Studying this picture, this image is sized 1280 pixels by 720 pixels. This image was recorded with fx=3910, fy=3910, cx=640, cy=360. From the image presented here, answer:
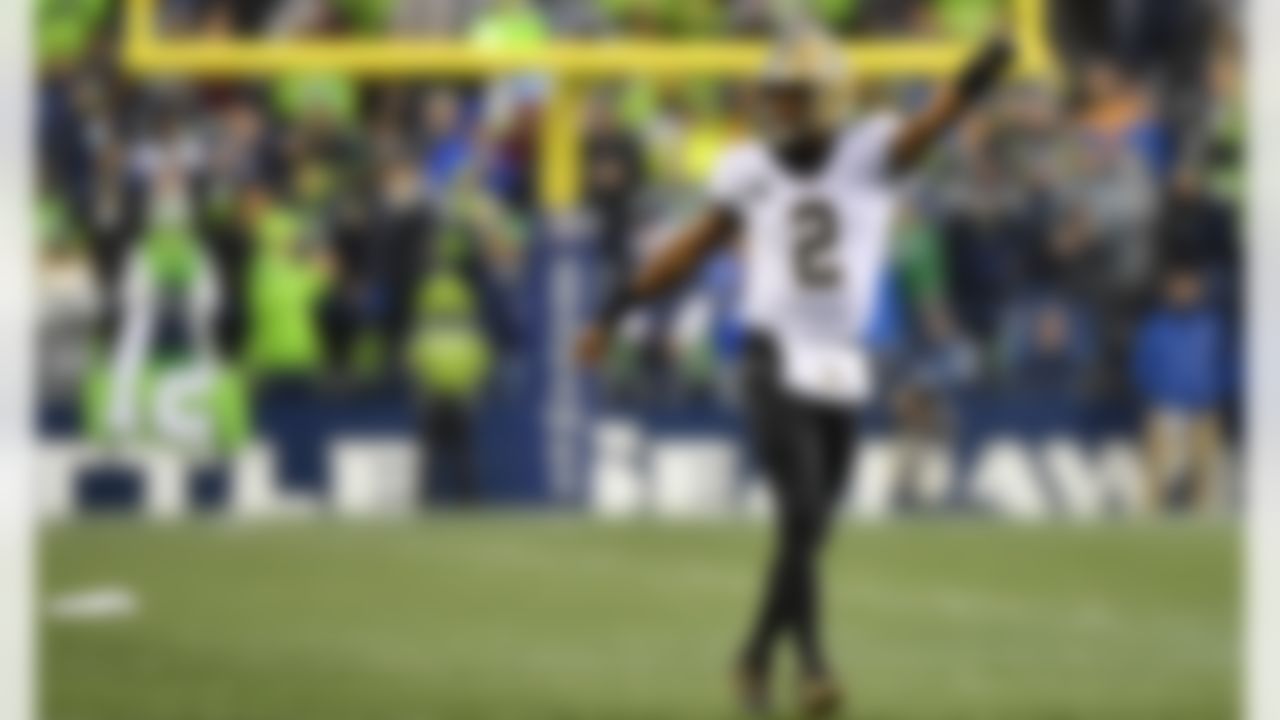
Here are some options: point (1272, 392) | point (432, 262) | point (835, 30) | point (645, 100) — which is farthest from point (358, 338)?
point (1272, 392)

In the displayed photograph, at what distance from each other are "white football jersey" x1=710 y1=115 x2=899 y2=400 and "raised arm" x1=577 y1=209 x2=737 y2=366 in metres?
0.04

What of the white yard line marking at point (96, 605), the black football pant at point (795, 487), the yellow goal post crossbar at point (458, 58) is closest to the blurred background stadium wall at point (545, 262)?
the yellow goal post crossbar at point (458, 58)

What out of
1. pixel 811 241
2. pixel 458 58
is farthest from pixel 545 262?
pixel 811 241

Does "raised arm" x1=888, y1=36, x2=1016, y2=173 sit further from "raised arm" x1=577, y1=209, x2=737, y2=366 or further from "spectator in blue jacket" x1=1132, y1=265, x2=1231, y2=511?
"spectator in blue jacket" x1=1132, y1=265, x2=1231, y2=511

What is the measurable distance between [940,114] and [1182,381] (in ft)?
3.23

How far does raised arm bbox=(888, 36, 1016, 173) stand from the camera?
504cm

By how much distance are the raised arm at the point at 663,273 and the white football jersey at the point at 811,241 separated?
0.12ft

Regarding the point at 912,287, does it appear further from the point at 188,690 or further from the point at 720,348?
the point at 188,690

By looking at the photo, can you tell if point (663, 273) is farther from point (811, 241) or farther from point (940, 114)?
point (940, 114)

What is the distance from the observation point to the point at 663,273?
5383 millimetres

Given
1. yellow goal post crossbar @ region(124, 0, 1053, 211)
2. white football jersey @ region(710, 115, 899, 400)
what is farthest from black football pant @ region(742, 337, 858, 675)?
yellow goal post crossbar @ region(124, 0, 1053, 211)

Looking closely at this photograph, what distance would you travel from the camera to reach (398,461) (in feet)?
19.2

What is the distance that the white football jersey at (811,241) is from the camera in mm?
5121

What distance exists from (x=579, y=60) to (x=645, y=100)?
18 cm
